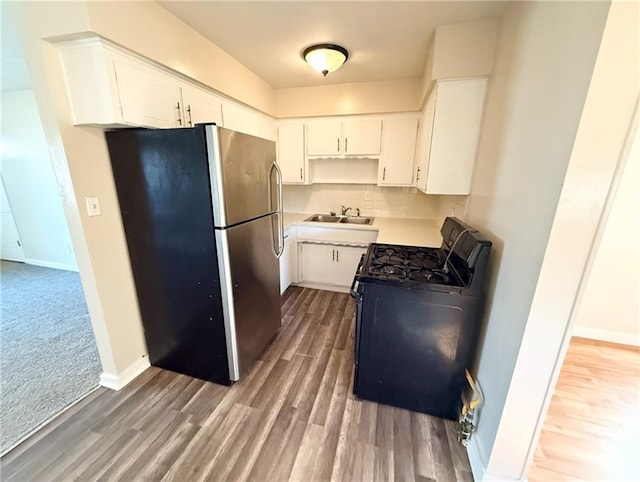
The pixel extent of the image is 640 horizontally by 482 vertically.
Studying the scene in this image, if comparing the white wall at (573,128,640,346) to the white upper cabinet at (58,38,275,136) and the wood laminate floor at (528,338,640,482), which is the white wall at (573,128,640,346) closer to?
the wood laminate floor at (528,338,640,482)

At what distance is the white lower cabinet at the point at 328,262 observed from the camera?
3027 mm

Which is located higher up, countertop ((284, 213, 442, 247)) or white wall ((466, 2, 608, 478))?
white wall ((466, 2, 608, 478))

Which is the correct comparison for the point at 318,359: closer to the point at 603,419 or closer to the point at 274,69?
the point at 603,419

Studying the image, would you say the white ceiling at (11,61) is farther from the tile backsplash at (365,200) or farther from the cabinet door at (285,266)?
the tile backsplash at (365,200)

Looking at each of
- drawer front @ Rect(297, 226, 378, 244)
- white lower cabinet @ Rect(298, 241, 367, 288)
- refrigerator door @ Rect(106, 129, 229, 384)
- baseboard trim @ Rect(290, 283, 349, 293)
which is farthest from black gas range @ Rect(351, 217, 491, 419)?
baseboard trim @ Rect(290, 283, 349, 293)

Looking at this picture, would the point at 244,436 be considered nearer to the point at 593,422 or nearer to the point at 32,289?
the point at 593,422

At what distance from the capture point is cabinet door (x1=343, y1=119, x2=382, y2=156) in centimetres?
294

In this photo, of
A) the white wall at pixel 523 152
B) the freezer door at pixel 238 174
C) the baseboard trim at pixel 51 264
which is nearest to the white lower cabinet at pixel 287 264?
the freezer door at pixel 238 174

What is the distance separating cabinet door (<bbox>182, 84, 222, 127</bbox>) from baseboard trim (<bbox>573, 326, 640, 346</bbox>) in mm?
3873

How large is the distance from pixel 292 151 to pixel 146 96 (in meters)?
1.78

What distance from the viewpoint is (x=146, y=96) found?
1.61 metres

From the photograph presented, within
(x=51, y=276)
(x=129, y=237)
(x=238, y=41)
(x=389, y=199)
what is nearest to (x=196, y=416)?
(x=129, y=237)

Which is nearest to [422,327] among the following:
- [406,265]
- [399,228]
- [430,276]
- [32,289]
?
[430,276]

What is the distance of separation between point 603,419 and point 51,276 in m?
5.97
